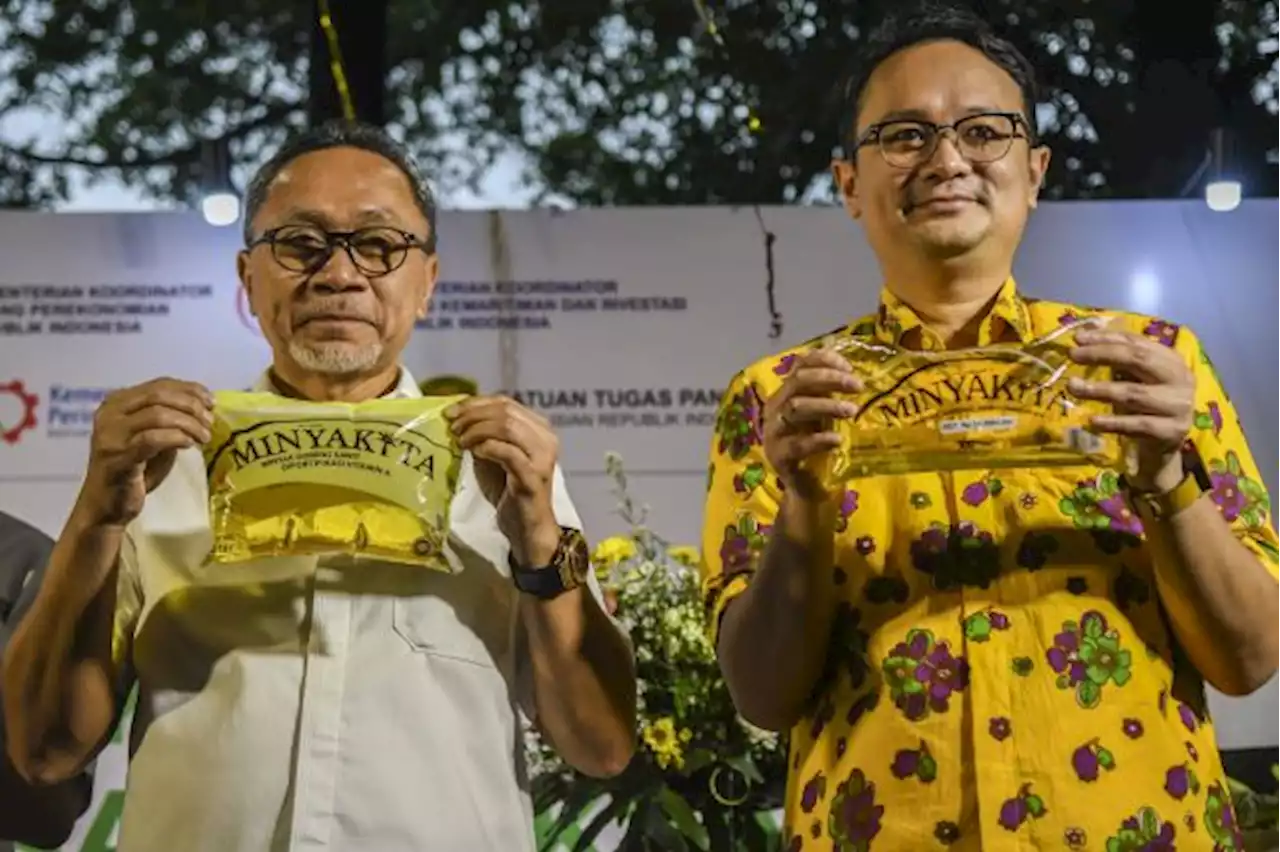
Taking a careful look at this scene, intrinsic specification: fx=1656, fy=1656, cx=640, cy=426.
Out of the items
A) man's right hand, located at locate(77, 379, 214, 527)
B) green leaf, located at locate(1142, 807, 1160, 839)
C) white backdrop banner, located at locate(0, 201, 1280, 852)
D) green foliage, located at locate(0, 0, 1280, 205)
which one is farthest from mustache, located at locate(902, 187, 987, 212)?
green foliage, located at locate(0, 0, 1280, 205)

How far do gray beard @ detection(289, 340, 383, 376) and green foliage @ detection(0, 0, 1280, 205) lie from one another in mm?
5301

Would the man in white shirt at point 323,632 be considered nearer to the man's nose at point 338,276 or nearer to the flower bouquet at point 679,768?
the man's nose at point 338,276

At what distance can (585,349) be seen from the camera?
4219 mm

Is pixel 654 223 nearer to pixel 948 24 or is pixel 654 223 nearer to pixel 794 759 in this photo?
pixel 948 24

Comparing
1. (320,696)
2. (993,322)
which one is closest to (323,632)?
(320,696)

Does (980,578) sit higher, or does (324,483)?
(324,483)

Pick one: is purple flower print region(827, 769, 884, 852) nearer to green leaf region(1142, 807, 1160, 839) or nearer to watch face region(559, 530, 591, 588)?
green leaf region(1142, 807, 1160, 839)

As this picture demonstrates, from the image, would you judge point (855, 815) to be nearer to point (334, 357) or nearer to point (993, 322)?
point (993, 322)

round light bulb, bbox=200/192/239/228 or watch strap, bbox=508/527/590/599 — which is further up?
round light bulb, bbox=200/192/239/228

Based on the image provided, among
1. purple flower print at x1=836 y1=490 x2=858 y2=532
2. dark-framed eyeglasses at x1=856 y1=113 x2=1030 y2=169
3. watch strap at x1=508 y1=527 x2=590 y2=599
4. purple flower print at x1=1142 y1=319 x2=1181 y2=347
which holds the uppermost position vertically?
dark-framed eyeglasses at x1=856 y1=113 x2=1030 y2=169

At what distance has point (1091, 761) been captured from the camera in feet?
6.01

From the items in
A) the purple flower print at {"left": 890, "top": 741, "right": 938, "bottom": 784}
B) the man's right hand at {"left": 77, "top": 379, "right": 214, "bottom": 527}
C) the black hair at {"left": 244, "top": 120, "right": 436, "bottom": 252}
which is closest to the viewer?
the purple flower print at {"left": 890, "top": 741, "right": 938, "bottom": 784}

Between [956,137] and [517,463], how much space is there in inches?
26.6

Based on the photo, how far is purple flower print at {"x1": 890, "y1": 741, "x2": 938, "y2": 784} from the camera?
1860 mm
